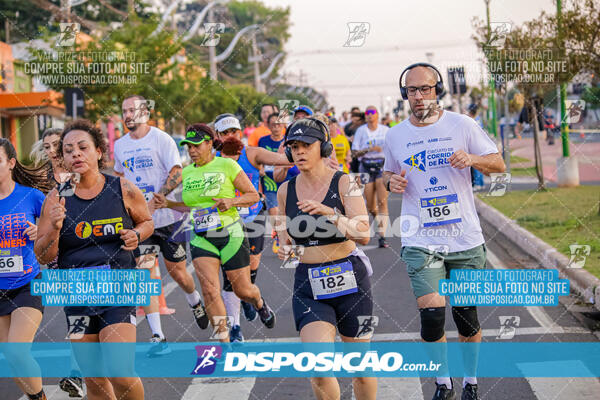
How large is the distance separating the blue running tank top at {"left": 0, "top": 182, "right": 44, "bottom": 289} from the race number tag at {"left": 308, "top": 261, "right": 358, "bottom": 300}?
2.06 meters

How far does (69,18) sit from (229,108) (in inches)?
1107

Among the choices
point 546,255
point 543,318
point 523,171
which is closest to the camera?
point 543,318

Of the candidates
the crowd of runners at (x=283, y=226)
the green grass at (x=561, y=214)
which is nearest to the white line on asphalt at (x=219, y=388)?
the crowd of runners at (x=283, y=226)

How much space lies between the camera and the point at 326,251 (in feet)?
16.9

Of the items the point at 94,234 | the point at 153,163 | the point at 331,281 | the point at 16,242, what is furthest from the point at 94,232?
the point at 153,163

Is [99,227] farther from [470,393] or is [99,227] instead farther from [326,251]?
[470,393]

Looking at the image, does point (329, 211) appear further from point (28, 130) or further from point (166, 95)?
point (28, 130)

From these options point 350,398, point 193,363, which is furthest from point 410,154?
point 193,363

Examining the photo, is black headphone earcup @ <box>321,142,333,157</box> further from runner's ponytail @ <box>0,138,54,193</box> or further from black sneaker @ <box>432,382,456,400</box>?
runner's ponytail @ <box>0,138,54,193</box>

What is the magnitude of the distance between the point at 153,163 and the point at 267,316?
186 cm

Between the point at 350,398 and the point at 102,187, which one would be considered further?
the point at 350,398

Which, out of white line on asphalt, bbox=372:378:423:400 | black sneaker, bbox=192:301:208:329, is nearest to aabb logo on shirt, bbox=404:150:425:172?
white line on asphalt, bbox=372:378:423:400

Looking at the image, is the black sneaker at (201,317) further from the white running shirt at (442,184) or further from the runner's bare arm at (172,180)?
the white running shirt at (442,184)

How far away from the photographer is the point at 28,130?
134 feet
